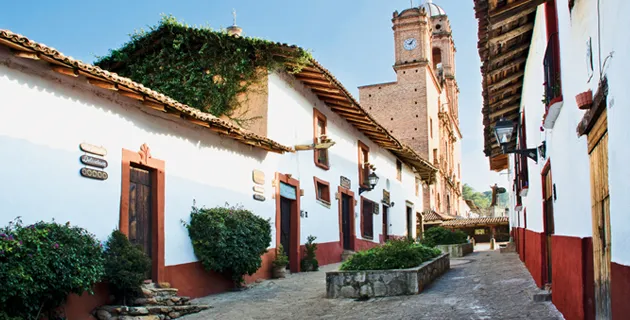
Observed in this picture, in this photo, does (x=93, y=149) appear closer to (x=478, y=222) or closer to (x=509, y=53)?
(x=509, y=53)

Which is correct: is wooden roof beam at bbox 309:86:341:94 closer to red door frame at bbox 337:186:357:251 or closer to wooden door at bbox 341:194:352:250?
red door frame at bbox 337:186:357:251

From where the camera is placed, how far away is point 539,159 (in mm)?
→ 9109

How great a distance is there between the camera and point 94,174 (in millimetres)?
8148

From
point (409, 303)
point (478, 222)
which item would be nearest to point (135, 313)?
point (409, 303)

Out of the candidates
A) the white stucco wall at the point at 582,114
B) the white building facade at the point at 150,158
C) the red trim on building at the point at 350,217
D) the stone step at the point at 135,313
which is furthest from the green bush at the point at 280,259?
the white stucco wall at the point at 582,114

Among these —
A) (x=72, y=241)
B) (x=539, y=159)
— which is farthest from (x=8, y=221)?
(x=539, y=159)

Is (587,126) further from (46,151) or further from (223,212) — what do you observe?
(223,212)

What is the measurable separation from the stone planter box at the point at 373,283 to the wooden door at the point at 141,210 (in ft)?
9.94

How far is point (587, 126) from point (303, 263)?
36.5 ft

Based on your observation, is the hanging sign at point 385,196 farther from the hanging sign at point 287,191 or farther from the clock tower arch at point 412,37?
the clock tower arch at point 412,37

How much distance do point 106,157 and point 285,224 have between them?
6871 mm

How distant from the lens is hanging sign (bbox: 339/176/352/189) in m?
18.8

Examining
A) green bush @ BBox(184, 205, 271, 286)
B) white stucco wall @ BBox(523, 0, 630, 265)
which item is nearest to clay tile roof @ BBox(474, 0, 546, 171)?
white stucco wall @ BBox(523, 0, 630, 265)

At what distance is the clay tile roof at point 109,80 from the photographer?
6.77m
